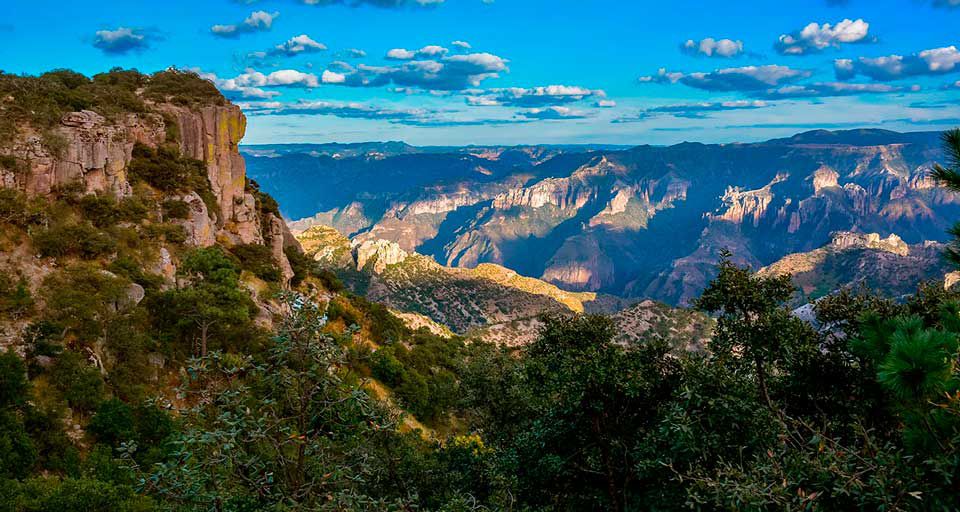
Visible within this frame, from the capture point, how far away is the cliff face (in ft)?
110

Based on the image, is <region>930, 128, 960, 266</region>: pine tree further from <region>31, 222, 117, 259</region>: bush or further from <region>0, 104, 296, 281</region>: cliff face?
<region>0, 104, 296, 281</region>: cliff face

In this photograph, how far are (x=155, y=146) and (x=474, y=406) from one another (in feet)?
119

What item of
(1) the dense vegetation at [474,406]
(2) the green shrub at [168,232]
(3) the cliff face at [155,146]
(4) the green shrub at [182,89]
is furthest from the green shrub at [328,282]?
(1) the dense vegetation at [474,406]

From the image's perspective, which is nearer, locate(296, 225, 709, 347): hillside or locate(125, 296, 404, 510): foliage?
locate(125, 296, 404, 510): foliage

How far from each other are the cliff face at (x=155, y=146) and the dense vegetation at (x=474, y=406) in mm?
1671

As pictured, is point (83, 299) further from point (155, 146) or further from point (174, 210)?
point (155, 146)

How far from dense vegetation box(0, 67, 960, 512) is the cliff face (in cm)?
167

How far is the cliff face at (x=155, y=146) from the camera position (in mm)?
33656

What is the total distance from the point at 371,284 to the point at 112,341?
133679 mm

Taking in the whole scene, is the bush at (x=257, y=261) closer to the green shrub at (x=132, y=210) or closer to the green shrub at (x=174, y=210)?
the green shrub at (x=174, y=210)

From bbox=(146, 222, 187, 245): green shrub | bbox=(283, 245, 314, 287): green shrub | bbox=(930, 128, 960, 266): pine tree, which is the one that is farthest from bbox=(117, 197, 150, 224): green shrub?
bbox=(930, 128, 960, 266): pine tree

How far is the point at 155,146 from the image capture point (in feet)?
155

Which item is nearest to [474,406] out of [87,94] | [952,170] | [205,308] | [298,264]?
[205,308]

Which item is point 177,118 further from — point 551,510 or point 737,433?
point 737,433
